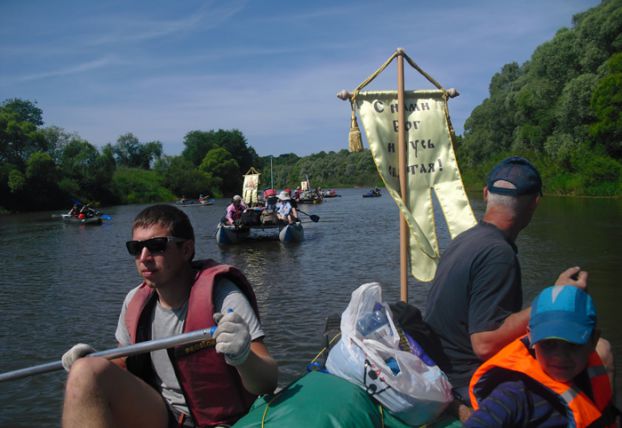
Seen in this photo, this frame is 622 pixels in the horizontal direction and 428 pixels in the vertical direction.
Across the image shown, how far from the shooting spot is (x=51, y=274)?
15.2 meters

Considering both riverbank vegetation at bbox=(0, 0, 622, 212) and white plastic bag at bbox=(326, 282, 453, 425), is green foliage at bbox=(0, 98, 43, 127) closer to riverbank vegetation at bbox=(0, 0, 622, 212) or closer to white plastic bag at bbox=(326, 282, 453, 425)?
riverbank vegetation at bbox=(0, 0, 622, 212)

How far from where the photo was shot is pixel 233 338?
244 centimetres

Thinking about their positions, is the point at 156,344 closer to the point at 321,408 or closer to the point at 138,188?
the point at 321,408

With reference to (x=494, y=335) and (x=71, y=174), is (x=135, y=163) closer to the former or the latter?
(x=71, y=174)

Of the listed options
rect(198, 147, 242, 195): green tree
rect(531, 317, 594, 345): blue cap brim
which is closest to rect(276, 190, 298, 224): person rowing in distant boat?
rect(531, 317, 594, 345): blue cap brim

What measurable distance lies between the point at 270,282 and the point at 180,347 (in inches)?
395

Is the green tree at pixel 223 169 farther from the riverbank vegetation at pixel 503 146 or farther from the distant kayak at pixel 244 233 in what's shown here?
the distant kayak at pixel 244 233

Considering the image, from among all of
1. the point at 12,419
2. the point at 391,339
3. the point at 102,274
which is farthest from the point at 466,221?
the point at 102,274

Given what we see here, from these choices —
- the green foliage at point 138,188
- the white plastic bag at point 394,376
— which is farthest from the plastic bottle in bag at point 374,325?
the green foliage at point 138,188

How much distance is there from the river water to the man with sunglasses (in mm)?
3677

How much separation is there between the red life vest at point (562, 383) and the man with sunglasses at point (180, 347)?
98cm

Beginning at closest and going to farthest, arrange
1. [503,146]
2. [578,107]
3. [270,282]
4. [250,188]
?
[270,282] < [250,188] < [578,107] < [503,146]

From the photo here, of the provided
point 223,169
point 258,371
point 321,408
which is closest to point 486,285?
point 321,408

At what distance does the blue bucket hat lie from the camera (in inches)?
83.4
